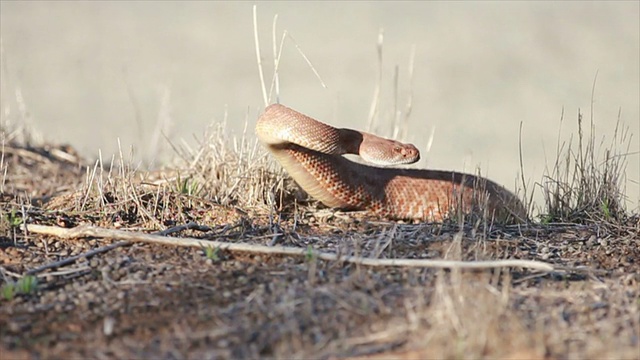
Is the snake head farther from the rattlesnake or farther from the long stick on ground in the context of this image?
the long stick on ground

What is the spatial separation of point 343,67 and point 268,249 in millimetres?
13306

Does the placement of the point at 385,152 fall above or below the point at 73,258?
above

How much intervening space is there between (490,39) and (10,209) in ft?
49.2

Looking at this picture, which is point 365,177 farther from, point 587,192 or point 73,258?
point 73,258

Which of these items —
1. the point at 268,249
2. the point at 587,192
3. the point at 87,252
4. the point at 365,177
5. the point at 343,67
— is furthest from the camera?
the point at 343,67

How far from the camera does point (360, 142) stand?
681cm

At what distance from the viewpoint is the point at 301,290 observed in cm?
456

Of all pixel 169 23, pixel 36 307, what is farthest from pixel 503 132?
pixel 36 307

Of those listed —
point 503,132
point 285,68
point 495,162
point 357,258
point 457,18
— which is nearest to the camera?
point 357,258

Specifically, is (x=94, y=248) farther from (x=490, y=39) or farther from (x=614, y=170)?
(x=490, y=39)

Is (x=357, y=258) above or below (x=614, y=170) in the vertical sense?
below

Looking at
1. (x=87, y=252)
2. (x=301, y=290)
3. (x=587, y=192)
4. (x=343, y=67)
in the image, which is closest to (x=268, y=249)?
(x=301, y=290)

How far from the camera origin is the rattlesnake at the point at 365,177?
634 centimetres

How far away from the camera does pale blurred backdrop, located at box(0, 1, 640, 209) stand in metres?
15.2
